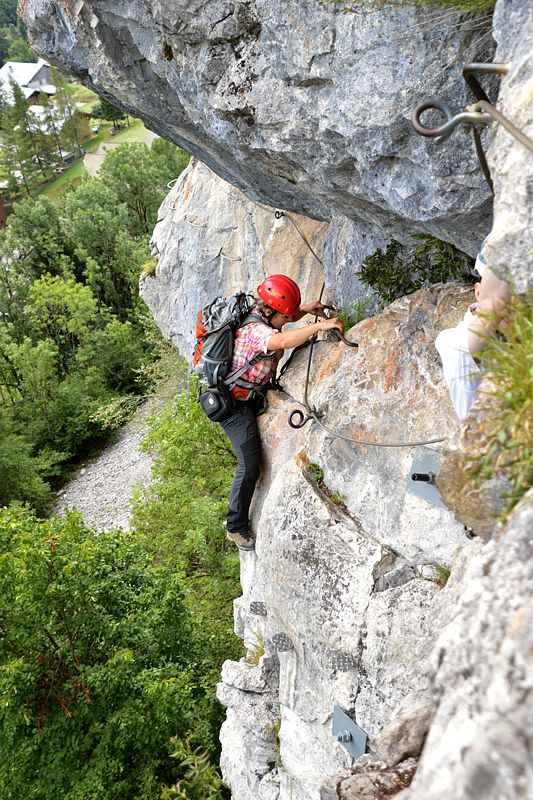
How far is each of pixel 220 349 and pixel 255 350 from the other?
36 cm

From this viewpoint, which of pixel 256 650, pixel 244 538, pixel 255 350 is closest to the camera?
pixel 255 350

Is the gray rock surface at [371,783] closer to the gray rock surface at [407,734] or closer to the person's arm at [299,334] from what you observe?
the gray rock surface at [407,734]

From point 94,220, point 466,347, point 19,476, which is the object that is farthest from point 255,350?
point 94,220

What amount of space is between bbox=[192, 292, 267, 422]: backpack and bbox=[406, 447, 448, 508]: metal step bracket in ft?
6.53

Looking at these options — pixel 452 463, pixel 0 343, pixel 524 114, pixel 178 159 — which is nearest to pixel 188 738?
pixel 452 463

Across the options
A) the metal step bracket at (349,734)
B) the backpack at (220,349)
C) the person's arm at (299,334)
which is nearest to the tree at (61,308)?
the backpack at (220,349)

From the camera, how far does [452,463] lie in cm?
308

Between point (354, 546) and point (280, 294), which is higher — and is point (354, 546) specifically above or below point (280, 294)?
below

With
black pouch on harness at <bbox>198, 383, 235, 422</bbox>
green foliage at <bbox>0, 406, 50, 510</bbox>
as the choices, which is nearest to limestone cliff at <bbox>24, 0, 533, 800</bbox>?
black pouch on harness at <bbox>198, 383, 235, 422</bbox>

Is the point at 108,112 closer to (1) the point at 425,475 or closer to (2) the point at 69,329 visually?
(2) the point at 69,329

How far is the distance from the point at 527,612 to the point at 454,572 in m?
2.42

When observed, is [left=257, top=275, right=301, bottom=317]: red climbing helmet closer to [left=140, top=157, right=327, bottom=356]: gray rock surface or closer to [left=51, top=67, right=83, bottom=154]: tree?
Answer: [left=140, top=157, right=327, bottom=356]: gray rock surface

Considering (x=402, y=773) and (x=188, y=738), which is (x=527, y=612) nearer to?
(x=402, y=773)

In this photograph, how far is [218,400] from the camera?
660 centimetres
